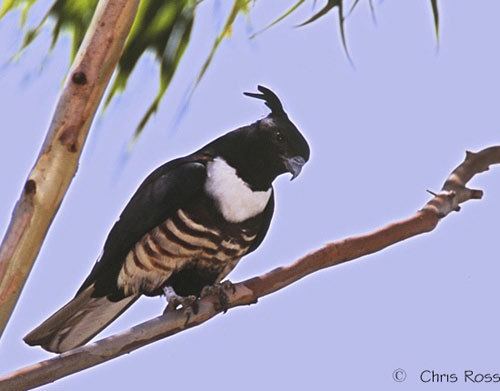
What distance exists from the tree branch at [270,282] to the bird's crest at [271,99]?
844mm

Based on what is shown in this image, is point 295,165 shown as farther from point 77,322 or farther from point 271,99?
point 77,322

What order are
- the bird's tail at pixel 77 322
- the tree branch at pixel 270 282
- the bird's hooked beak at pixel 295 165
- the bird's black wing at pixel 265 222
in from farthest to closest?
1. the bird's black wing at pixel 265 222
2. the bird's hooked beak at pixel 295 165
3. the bird's tail at pixel 77 322
4. the tree branch at pixel 270 282

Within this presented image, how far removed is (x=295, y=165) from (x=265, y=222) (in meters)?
0.32

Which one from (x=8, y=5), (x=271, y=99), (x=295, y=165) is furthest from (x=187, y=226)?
(x=8, y=5)

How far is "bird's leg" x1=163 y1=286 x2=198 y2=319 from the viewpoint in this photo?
11.9 feet

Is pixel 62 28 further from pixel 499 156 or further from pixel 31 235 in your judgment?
pixel 499 156

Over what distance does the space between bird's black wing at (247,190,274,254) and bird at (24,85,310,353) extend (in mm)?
50

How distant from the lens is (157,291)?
429cm

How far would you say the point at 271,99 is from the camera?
4266 millimetres

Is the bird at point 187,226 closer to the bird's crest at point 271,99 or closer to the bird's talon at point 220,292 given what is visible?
the bird's crest at point 271,99

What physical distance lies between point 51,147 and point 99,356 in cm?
62

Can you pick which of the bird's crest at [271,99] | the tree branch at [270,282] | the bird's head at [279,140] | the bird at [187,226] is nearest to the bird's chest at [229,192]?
the bird at [187,226]

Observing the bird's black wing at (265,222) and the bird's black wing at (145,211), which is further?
the bird's black wing at (265,222)

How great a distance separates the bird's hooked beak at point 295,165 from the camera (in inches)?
165
